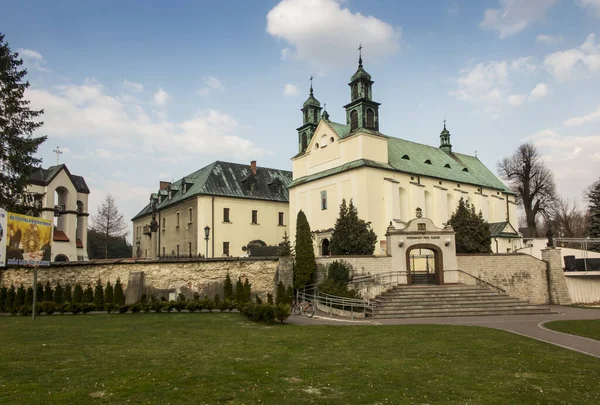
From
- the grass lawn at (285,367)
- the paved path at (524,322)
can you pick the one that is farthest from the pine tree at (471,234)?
the grass lawn at (285,367)

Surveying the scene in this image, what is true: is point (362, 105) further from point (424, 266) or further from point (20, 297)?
point (20, 297)

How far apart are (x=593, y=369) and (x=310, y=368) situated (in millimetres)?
6473

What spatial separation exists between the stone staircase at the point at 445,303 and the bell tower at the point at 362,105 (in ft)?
62.6

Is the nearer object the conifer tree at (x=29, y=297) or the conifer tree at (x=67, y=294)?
the conifer tree at (x=29, y=297)

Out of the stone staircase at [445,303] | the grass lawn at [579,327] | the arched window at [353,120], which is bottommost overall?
the grass lawn at [579,327]

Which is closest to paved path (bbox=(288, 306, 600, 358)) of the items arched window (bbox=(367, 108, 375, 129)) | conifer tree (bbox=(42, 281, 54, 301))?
conifer tree (bbox=(42, 281, 54, 301))

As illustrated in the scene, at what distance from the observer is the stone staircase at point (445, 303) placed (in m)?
22.5

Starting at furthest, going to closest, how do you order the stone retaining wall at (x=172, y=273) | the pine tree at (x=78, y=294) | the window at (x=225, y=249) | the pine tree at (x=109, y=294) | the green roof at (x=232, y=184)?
the green roof at (x=232, y=184)
the window at (x=225, y=249)
the stone retaining wall at (x=172, y=273)
the pine tree at (x=78, y=294)
the pine tree at (x=109, y=294)

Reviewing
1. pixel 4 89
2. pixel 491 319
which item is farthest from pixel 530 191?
pixel 4 89

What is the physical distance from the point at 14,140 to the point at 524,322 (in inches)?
1092

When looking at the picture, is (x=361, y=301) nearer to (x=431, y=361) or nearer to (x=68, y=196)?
(x=431, y=361)

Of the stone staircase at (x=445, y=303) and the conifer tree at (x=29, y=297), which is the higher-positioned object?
the conifer tree at (x=29, y=297)

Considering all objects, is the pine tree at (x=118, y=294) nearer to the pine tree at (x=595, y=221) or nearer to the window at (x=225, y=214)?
the window at (x=225, y=214)

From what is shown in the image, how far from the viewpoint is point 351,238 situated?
3064 centimetres
